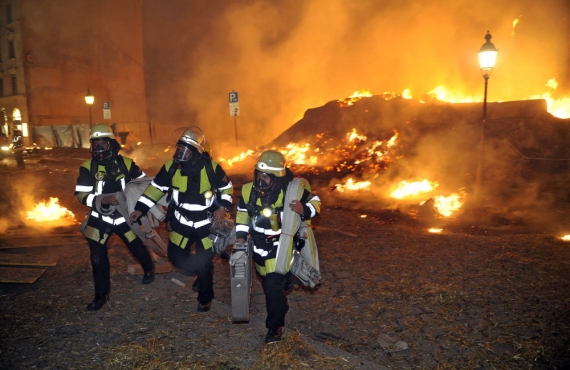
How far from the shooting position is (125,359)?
355 centimetres

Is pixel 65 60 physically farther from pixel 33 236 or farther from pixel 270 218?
pixel 270 218

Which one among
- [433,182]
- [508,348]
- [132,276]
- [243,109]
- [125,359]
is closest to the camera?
[125,359]

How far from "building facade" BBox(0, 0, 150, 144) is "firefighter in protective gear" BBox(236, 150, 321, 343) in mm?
24020

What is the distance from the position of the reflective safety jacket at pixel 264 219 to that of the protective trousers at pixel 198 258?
728mm

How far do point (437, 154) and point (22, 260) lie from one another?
44.3ft

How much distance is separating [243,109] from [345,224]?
25987 millimetres

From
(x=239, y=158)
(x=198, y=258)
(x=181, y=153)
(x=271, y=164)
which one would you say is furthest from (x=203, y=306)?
(x=239, y=158)

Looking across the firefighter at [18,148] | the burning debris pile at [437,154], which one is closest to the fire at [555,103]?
the burning debris pile at [437,154]

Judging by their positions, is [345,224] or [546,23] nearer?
[345,224]

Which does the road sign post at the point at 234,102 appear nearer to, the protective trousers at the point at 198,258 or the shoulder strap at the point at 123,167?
the shoulder strap at the point at 123,167

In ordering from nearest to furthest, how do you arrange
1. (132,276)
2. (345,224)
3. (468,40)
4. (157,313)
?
(157,313)
(132,276)
(345,224)
(468,40)

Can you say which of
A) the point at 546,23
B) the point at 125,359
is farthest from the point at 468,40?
Answer: the point at 125,359

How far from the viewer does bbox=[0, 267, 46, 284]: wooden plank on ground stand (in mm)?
5234

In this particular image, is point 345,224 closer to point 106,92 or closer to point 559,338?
point 559,338
